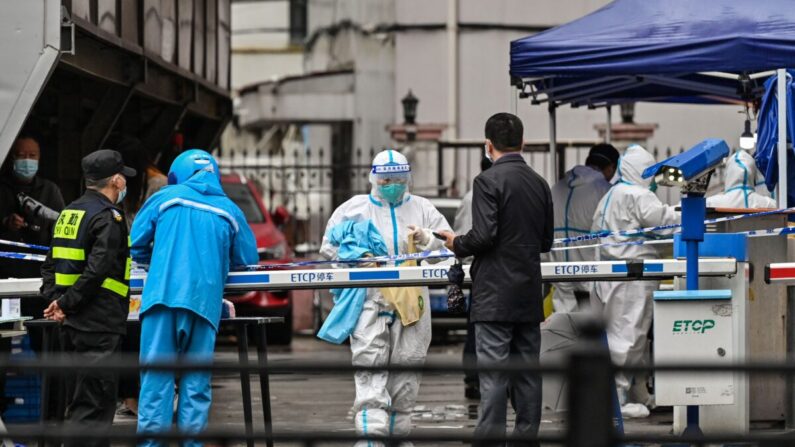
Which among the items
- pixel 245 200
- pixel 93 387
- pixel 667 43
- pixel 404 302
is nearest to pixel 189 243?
pixel 93 387

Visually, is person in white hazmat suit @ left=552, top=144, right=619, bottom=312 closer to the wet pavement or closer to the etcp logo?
the wet pavement

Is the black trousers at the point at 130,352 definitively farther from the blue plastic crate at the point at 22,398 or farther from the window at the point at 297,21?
the window at the point at 297,21

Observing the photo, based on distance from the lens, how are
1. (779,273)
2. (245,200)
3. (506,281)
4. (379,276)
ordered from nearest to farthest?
(506,281), (379,276), (779,273), (245,200)

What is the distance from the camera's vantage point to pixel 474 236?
26.6ft

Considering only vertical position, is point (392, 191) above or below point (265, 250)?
above

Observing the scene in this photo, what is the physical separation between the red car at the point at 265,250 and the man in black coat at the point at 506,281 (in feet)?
28.9

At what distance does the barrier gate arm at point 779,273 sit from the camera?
9.05m

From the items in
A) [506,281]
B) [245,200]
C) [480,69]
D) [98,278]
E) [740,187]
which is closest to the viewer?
[506,281]

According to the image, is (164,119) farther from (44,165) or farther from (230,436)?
(230,436)

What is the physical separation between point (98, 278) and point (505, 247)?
7.25 feet

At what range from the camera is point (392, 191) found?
9.51 m

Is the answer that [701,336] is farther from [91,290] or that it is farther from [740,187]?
[740,187]

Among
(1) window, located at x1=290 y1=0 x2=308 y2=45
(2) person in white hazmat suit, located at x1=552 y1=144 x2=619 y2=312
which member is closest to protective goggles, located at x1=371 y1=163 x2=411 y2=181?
(2) person in white hazmat suit, located at x1=552 y1=144 x2=619 y2=312

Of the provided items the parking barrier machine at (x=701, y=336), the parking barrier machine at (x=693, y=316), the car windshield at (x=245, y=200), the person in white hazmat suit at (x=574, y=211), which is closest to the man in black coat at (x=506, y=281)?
the parking barrier machine at (x=701, y=336)
